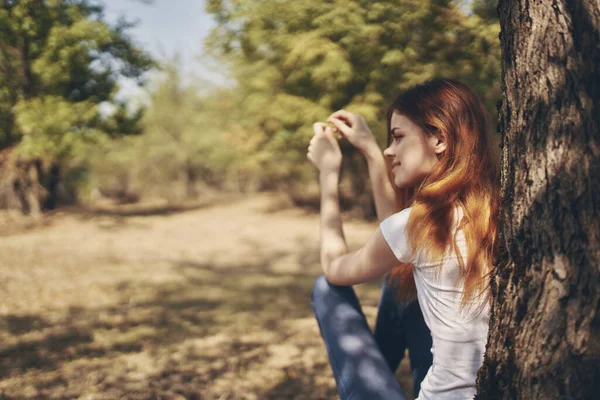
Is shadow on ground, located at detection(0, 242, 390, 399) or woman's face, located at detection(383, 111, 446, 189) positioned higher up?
woman's face, located at detection(383, 111, 446, 189)

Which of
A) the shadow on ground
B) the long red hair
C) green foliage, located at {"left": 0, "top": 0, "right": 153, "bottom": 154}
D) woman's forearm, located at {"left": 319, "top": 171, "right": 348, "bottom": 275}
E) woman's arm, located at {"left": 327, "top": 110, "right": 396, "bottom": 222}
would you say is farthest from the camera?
green foliage, located at {"left": 0, "top": 0, "right": 153, "bottom": 154}

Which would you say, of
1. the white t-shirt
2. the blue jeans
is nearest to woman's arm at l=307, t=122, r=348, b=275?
→ the blue jeans

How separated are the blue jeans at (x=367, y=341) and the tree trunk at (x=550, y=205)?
1.34ft

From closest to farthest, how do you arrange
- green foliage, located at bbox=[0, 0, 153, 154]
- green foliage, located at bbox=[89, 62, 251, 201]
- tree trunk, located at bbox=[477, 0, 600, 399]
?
tree trunk, located at bbox=[477, 0, 600, 399] < green foliage, located at bbox=[0, 0, 153, 154] < green foliage, located at bbox=[89, 62, 251, 201]

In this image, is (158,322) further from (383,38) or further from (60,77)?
(60,77)

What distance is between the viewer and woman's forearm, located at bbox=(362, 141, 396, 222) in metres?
2.34

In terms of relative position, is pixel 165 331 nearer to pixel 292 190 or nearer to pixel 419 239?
pixel 419 239

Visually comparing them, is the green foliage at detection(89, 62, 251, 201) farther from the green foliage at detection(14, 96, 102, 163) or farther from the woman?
the woman

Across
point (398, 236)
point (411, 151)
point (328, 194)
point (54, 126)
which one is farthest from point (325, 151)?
point (54, 126)

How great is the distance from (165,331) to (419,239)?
325 centimetres

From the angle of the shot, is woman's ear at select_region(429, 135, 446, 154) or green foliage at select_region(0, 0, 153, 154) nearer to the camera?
woman's ear at select_region(429, 135, 446, 154)

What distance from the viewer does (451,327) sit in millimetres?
1461

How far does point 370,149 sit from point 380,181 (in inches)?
6.4

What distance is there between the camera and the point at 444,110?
1581 mm
